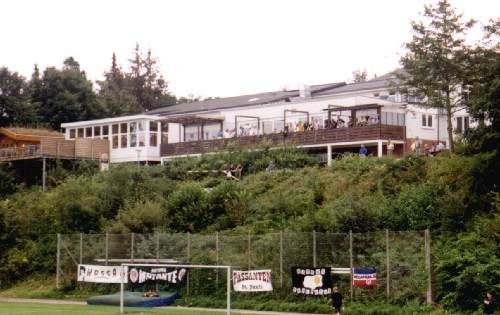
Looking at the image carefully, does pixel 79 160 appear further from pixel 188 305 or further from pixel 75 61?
pixel 75 61

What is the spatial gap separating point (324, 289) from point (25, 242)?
20.7 m

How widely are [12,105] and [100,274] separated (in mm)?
48220

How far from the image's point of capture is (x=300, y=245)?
→ 110 feet

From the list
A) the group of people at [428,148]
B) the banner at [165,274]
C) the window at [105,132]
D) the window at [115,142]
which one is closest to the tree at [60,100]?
the window at [105,132]

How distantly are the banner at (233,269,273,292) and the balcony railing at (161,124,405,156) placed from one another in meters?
20.8

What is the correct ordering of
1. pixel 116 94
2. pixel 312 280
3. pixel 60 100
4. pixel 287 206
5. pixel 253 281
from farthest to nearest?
pixel 116 94, pixel 60 100, pixel 287 206, pixel 312 280, pixel 253 281

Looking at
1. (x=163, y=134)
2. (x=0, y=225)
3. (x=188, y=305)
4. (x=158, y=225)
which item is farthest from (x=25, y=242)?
(x=163, y=134)

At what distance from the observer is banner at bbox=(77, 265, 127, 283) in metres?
36.1

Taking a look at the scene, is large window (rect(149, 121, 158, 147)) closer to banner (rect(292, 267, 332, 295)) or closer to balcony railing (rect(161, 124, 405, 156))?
balcony railing (rect(161, 124, 405, 156))

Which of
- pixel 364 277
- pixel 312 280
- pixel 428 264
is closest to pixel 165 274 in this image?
pixel 312 280

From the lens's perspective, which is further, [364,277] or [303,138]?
[303,138]

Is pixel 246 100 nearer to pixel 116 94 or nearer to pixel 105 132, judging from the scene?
pixel 105 132

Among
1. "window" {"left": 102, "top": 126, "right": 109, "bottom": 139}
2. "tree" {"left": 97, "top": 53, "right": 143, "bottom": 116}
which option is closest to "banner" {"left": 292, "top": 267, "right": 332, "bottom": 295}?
"window" {"left": 102, "top": 126, "right": 109, "bottom": 139}

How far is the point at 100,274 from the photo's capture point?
122 feet
